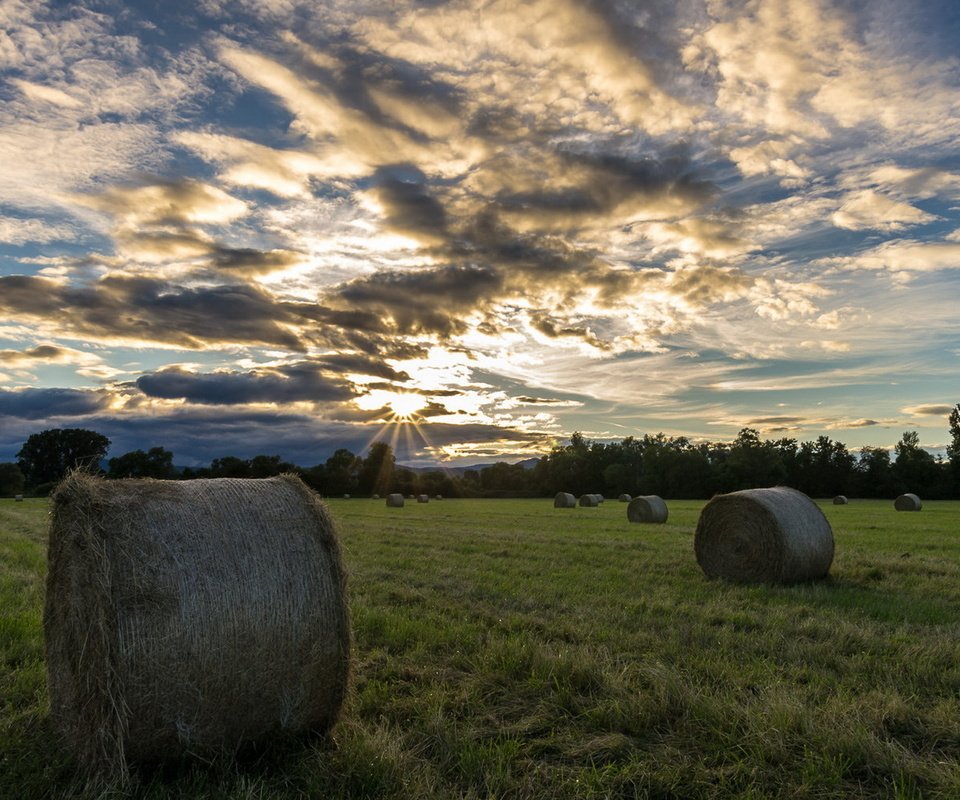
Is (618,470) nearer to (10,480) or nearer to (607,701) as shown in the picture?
(10,480)

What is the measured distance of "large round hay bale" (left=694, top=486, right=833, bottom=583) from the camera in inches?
489

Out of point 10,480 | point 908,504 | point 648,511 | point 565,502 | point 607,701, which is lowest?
point 10,480

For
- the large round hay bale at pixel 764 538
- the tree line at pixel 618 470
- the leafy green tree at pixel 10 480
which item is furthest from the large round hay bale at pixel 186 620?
the leafy green tree at pixel 10 480

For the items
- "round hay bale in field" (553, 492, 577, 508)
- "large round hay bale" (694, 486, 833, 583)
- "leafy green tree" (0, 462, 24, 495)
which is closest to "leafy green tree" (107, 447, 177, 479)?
"leafy green tree" (0, 462, 24, 495)

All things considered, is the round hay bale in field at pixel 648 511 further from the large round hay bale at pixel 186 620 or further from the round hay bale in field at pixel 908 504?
the large round hay bale at pixel 186 620

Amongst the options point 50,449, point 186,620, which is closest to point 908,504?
point 186,620

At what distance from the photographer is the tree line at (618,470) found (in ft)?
253

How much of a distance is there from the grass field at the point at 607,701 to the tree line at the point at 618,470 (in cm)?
6285

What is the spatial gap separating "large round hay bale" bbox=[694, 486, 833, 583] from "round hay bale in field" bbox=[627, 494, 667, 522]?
14651 mm

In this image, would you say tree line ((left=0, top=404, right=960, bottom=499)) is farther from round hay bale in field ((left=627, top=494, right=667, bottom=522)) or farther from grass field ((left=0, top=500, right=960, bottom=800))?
grass field ((left=0, top=500, right=960, bottom=800))

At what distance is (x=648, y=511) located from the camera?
28750 millimetres

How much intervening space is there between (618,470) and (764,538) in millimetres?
79162

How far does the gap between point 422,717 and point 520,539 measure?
14.4 m

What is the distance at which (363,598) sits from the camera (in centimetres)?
1020
